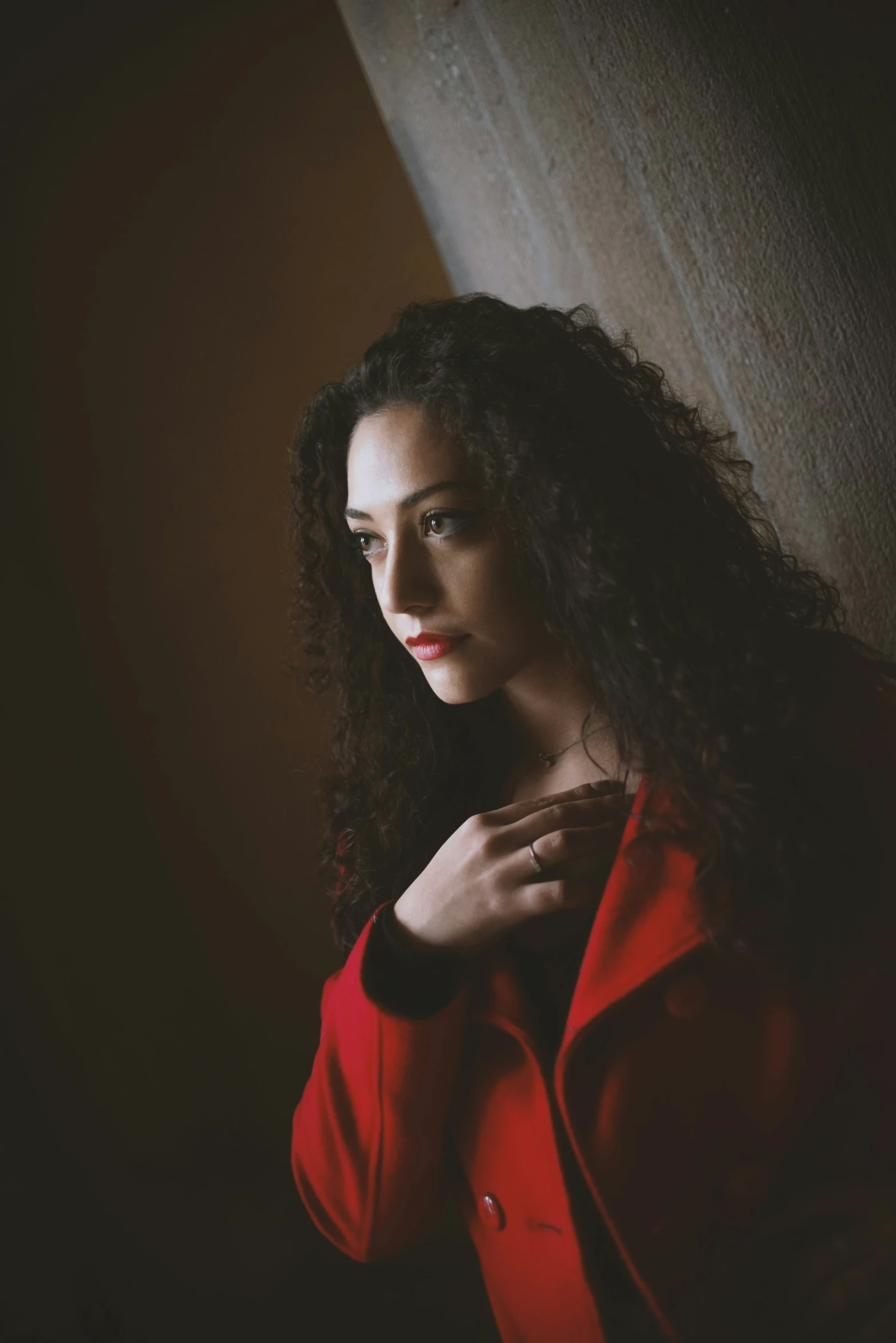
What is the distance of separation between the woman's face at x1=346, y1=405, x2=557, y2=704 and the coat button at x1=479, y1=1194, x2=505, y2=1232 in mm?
596

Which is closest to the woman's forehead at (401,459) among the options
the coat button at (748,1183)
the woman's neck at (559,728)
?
the woman's neck at (559,728)

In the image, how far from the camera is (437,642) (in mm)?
970

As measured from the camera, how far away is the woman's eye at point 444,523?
0.95m

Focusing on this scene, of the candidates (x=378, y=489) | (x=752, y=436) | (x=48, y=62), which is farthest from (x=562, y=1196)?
(x=48, y=62)

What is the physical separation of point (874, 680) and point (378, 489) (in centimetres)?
63

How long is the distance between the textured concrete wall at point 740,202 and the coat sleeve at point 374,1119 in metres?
0.84

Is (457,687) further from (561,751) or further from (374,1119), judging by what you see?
(374,1119)

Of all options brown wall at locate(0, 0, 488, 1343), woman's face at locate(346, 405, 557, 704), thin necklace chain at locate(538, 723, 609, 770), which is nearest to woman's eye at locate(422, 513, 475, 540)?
woman's face at locate(346, 405, 557, 704)

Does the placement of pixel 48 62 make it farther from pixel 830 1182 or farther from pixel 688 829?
pixel 830 1182

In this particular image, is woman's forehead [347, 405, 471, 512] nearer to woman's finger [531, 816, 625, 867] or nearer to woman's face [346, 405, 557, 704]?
woman's face [346, 405, 557, 704]

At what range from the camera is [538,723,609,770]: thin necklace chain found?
104cm

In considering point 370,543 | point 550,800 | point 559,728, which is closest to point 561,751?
point 559,728

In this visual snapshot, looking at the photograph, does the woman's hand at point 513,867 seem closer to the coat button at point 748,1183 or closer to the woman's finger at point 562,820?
the woman's finger at point 562,820

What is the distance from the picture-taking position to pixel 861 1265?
81cm
